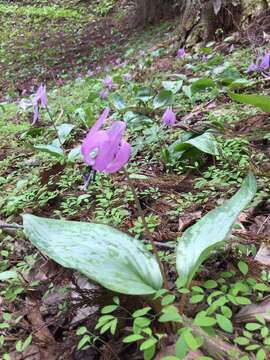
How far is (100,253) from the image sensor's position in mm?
1180

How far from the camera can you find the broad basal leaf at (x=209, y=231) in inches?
46.5

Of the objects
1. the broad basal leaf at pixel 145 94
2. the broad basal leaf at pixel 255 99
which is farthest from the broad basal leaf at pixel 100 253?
the broad basal leaf at pixel 145 94

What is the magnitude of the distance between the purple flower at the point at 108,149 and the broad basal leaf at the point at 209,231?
30 centimetres

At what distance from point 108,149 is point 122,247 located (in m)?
0.28

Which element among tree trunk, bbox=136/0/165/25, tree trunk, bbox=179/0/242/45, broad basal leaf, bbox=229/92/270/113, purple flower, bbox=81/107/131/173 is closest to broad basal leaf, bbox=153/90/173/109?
broad basal leaf, bbox=229/92/270/113

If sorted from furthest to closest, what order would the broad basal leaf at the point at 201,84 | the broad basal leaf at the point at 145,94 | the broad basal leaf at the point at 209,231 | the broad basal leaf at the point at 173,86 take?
the broad basal leaf at the point at 173,86 → the broad basal leaf at the point at 145,94 → the broad basal leaf at the point at 201,84 → the broad basal leaf at the point at 209,231

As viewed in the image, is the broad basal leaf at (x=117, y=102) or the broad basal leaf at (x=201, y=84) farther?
the broad basal leaf at (x=117, y=102)

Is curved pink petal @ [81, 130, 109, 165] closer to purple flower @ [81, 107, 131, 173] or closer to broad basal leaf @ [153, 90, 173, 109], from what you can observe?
purple flower @ [81, 107, 131, 173]

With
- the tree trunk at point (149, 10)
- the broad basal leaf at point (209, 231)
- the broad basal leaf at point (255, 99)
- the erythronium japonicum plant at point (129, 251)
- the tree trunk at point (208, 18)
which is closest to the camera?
the erythronium japonicum plant at point (129, 251)

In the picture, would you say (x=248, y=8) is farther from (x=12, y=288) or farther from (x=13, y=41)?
(x=13, y=41)

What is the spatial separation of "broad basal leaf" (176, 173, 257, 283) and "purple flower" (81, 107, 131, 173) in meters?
0.30

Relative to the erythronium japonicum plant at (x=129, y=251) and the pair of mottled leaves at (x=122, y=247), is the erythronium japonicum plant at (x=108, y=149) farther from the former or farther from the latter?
the pair of mottled leaves at (x=122, y=247)

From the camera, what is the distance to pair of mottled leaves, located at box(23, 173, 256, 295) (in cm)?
110

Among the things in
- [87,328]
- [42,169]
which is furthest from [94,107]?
[87,328]
